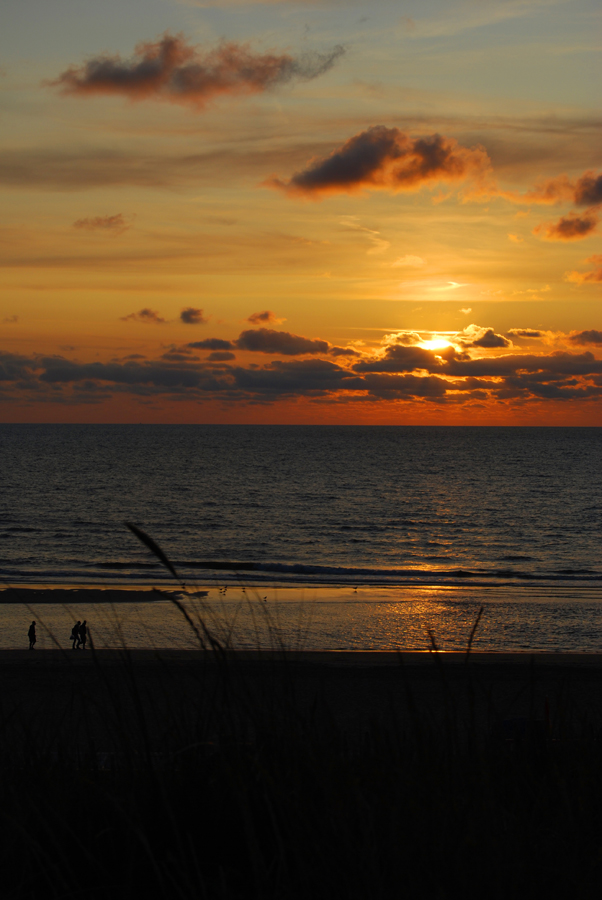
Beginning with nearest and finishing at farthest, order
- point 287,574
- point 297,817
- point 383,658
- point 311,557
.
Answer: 1. point 297,817
2. point 383,658
3. point 287,574
4. point 311,557

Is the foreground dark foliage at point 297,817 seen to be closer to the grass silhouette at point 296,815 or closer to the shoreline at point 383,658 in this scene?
the grass silhouette at point 296,815

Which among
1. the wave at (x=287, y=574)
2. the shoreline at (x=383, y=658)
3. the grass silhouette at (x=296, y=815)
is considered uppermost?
the grass silhouette at (x=296, y=815)

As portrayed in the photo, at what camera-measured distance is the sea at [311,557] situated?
2462 cm

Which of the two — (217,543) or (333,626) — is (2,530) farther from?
(333,626)

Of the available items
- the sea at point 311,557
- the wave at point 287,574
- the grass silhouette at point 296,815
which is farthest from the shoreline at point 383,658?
the grass silhouette at point 296,815

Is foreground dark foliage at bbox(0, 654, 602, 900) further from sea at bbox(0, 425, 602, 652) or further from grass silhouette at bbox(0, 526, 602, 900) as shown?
sea at bbox(0, 425, 602, 652)

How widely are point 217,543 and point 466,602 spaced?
2079 cm

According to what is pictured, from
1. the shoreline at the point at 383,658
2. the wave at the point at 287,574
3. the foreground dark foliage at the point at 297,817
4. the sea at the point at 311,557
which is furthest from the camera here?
the wave at the point at 287,574

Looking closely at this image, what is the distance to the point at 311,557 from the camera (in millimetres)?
42938

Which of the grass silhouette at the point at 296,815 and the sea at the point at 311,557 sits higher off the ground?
the grass silhouette at the point at 296,815

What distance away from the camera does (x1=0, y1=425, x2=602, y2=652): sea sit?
80.8ft

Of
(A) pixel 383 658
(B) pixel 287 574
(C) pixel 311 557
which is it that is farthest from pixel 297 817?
(C) pixel 311 557

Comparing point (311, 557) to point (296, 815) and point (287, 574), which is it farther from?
point (296, 815)

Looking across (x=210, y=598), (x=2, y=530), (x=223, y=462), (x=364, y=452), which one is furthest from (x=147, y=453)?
(x=210, y=598)
